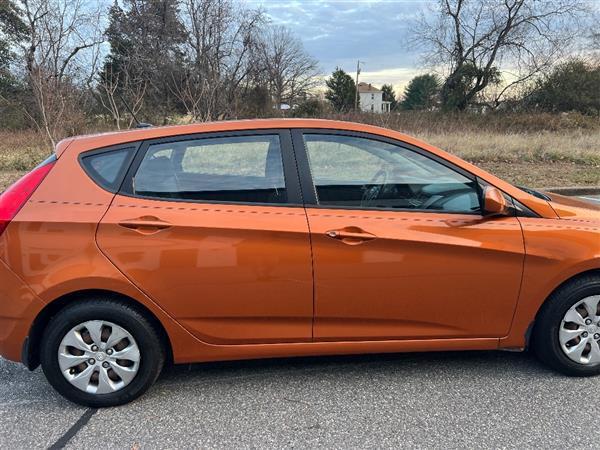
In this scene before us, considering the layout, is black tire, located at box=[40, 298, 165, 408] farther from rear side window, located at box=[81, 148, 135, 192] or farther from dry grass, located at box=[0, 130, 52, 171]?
dry grass, located at box=[0, 130, 52, 171]

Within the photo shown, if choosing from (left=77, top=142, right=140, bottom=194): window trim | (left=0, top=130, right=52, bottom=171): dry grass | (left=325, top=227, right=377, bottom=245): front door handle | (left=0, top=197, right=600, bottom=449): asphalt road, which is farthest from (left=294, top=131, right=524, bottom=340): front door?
(left=0, top=130, right=52, bottom=171): dry grass

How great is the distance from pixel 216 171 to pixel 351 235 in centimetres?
89

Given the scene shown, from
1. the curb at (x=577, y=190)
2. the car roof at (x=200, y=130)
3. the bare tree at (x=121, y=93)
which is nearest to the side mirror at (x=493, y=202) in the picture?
the car roof at (x=200, y=130)

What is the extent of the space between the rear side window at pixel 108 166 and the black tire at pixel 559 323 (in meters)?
2.64

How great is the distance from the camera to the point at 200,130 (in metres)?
2.83

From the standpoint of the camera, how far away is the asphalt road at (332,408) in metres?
2.45

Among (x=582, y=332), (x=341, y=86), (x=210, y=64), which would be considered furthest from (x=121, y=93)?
(x=341, y=86)

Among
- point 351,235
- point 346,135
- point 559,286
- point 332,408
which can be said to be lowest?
point 332,408

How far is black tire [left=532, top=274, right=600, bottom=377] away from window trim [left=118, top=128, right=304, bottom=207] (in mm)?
1641

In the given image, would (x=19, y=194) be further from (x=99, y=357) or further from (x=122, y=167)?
(x=99, y=357)

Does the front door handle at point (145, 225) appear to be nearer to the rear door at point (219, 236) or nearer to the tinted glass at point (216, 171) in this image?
the rear door at point (219, 236)

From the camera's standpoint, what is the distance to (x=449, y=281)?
276 centimetres

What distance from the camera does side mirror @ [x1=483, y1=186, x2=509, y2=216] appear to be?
269cm

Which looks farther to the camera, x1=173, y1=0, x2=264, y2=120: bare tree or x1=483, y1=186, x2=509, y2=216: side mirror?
x1=173, y1=0, x2=264, y2=120: bare tree
